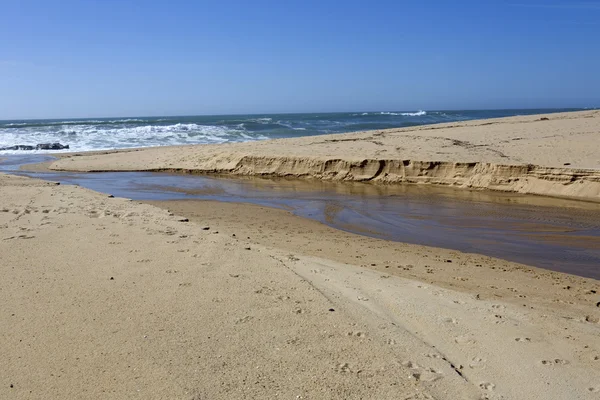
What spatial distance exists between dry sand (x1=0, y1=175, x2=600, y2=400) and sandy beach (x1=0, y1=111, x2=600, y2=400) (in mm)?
13

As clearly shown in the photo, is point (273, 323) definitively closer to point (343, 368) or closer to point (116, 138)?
point (343, 368)

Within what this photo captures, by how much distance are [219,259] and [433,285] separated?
7.21 ft

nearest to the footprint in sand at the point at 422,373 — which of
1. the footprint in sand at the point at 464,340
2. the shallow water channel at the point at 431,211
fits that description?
the footprint in sand at the point at 464,340

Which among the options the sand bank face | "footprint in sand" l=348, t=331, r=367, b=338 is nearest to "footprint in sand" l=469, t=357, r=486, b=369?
"footprint in sand" l=348, t=331, r=367, b=338

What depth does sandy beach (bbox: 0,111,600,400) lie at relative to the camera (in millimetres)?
3033

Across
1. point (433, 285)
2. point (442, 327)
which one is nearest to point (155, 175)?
point (433, 285)

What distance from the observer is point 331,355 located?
334 centimetres

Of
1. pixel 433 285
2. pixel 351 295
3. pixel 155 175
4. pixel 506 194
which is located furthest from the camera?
pixel 155 175

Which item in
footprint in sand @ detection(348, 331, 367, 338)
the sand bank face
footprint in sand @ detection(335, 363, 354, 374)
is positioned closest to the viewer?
footprint in sand @ detection(335, 363, 354, 374)

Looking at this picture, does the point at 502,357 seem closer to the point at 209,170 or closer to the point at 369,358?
the point at 369,358

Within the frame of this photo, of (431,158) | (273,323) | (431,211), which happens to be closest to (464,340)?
(273,323)

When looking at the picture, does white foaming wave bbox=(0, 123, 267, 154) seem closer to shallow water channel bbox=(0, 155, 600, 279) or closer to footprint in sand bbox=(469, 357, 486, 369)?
shallow water channel bbox=(0, 155, 600, 279)

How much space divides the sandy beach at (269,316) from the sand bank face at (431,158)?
584 centimetres

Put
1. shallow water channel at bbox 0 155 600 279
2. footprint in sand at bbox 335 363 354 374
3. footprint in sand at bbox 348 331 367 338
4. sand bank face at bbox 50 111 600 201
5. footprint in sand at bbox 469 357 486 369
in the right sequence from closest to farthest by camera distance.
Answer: footprint in sand at bbox 335 363 354 374 < footprint in sand at bbox 469 357 486 369 < footprint in sand at bbox 348 331 367 338 < shallow water channel at bbox 0 155 600 279 < sand bank face at bbox 50 111 600 201
